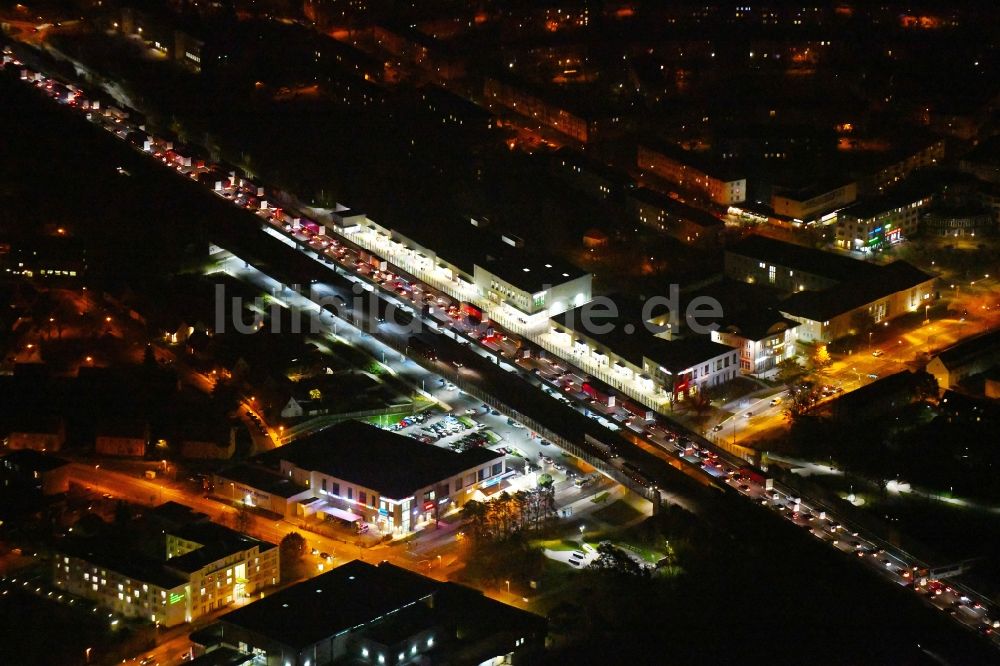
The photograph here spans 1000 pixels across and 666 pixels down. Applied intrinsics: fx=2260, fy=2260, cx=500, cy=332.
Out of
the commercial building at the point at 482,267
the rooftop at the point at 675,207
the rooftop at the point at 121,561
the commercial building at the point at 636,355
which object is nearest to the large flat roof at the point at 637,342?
the commercial building at the point at 636,355

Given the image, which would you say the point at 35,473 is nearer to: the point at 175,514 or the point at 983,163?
the point at 175,514

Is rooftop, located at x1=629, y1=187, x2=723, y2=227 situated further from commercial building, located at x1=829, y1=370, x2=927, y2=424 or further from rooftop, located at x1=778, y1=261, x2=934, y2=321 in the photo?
commercial building, located at x1=829, y1=370, x2=927, y2=424

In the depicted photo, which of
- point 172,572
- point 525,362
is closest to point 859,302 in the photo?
point 525,362

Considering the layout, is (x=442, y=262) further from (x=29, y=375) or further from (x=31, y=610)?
(x=31, y=610)

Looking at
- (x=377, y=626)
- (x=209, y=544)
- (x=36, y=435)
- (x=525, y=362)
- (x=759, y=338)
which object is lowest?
(x=36, y=435)

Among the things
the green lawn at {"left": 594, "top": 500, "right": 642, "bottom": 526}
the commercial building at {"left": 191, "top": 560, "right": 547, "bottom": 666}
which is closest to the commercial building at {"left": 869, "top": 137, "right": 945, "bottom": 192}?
the green lawn at {"left": 594, "top": 500, "right": 642, "bottom": 526}

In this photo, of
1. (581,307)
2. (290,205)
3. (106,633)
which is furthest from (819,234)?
(106,633)
